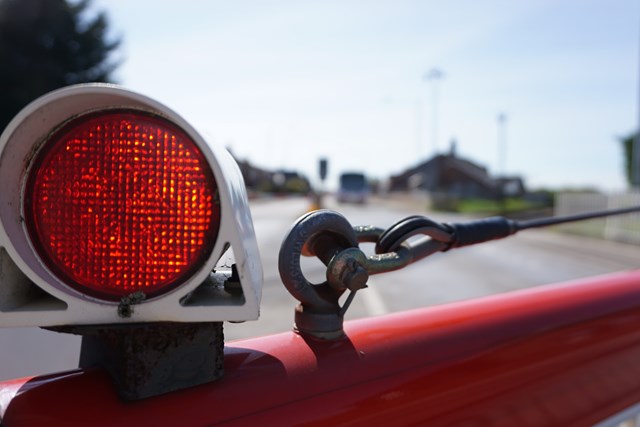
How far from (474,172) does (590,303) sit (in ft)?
221

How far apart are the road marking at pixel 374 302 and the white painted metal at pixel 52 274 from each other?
4606 mm

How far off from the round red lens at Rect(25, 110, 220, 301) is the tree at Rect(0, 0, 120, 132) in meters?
25.3

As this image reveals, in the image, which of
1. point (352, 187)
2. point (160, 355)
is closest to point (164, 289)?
point (160, 355)

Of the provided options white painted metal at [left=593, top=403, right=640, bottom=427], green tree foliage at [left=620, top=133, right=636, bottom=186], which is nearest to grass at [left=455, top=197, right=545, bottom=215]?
green tree foliage at [left=620, top=133, right=636, bottom=186]

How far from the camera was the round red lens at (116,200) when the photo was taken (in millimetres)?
688

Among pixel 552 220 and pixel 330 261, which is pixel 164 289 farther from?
pixel 552 220

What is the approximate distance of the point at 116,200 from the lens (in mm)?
690

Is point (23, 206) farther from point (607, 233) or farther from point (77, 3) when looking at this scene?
point (77, 3)

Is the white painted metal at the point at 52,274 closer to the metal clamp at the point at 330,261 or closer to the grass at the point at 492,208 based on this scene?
the metal clamp at the point at 330,261

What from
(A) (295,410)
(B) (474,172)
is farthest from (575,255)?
(B) (474,172)

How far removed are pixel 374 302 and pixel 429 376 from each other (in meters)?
5.04

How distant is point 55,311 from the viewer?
65 centimetres

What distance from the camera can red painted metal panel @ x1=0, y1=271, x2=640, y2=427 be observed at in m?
0.75

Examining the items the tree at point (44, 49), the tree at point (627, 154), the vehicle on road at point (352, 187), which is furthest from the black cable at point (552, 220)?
the tree at point (627, 154)
